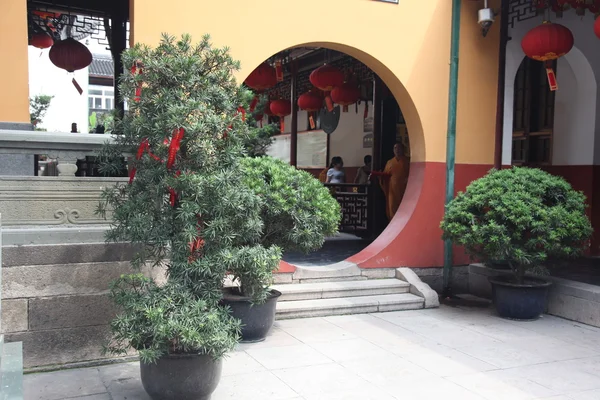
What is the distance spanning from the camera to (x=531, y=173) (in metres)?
6.27

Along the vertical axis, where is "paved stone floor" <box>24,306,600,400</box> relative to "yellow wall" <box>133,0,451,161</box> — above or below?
below

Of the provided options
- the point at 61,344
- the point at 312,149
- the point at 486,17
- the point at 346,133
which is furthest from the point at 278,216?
the point at 312,149

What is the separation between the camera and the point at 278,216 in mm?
5164

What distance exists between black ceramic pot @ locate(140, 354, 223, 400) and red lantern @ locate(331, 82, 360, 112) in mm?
6810

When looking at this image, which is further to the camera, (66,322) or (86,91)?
(86,91)

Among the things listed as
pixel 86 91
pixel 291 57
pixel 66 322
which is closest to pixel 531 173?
pixel 66 322

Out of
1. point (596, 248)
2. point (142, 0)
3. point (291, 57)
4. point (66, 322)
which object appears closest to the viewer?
point (66, 322)

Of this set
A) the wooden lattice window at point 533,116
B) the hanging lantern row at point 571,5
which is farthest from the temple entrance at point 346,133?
the hanging lantern row at point 571,5

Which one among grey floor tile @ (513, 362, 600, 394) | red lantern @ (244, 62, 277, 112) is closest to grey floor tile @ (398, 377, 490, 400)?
grey floor tile @ (513, 362, 600, 394)

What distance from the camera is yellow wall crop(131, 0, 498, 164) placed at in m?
5.95

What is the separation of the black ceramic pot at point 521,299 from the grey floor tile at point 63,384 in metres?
4.20

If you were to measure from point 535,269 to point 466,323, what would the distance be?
93 centimetres

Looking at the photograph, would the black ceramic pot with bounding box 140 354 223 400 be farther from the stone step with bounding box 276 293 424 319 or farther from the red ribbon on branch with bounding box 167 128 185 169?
the stone step with bounding box 276 293 424 319

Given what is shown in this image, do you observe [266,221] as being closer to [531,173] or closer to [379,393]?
[379,393]
